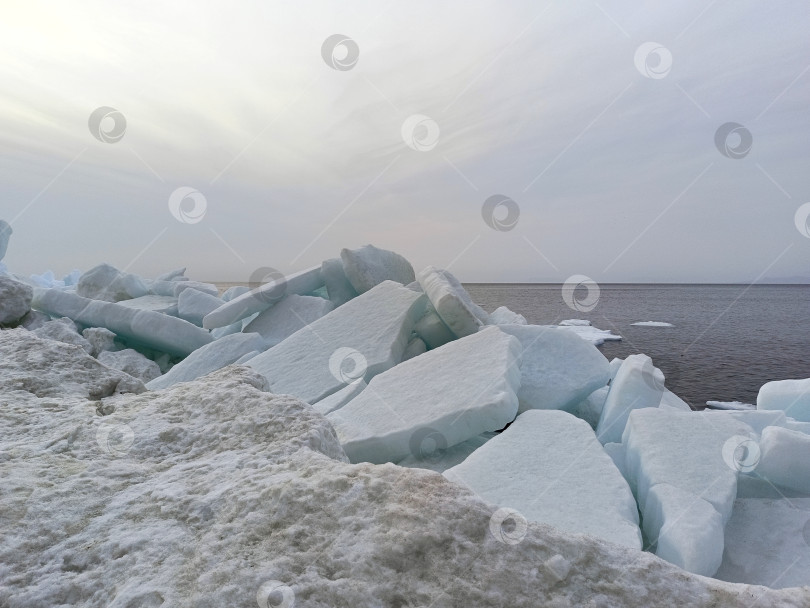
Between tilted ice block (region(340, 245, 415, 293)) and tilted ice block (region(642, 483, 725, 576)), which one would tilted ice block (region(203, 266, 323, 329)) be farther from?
tilted ice block (region(642, 483, 725, 576))

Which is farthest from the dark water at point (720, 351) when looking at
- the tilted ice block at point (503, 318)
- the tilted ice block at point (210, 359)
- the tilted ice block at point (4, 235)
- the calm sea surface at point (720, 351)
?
the tilted ice block at point (4, 235)

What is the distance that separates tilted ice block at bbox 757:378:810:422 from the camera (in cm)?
383

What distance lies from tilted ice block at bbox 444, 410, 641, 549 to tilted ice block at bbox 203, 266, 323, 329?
3895mm

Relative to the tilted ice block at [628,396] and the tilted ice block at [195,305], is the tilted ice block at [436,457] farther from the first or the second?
the tilted ice block at [195,305]

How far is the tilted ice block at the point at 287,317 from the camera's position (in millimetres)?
5715

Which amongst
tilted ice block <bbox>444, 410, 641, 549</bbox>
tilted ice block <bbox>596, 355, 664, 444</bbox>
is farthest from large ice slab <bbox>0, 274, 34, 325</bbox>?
tilted ice block <bbox>596, 355, 664, 444</bbox>

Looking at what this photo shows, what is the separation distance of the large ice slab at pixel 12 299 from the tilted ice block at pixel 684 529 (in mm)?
5484

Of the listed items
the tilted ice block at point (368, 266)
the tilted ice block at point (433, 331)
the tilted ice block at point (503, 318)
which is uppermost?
the tilted ice block at point (368, 266)

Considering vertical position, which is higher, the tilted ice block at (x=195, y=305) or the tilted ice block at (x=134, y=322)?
the tilted ice block at (x=195, y=305)

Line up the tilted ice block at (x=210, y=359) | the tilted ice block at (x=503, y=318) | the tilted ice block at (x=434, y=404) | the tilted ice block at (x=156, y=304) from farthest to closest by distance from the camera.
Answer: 1. the tilted ice block at (x=156, y=304)
2. the tilted ice block at (x=503, y=318)
3. the tilted ice block at (x=210, y=359)
4. the tilted ice block at (x=434, y=404)

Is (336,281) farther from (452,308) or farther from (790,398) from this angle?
(790,398)

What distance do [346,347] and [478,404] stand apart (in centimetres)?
164

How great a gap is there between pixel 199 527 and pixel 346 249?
5.04 metres

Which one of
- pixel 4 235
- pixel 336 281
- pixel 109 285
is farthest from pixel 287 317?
pixel 4 235
